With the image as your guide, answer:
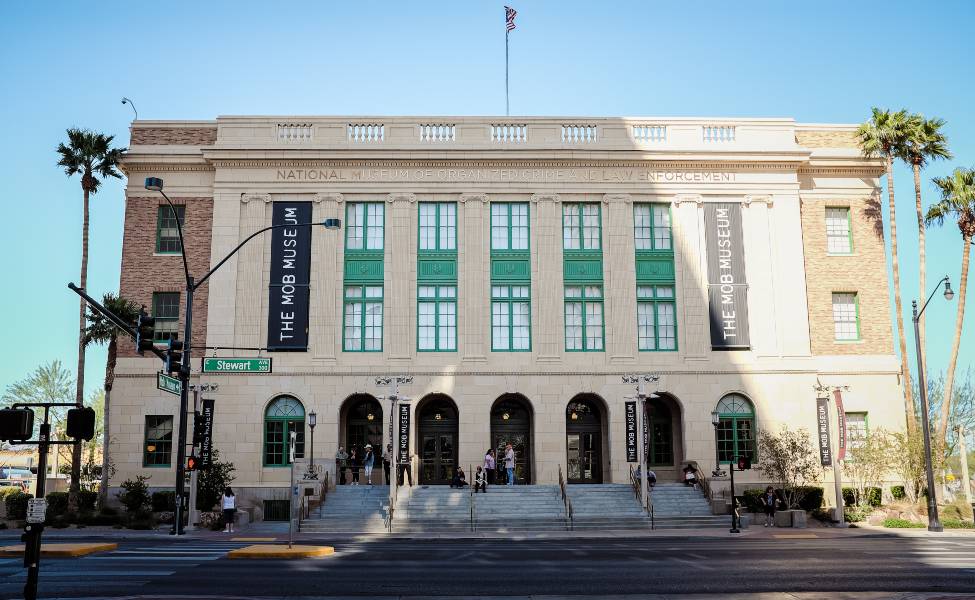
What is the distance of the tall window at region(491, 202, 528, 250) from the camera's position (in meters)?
42.4

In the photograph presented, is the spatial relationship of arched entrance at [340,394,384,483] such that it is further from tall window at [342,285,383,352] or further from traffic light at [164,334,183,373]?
traffic light at [164,334,183,373]

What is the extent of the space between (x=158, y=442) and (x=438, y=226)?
16.3 m

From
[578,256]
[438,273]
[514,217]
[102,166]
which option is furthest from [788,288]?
[102,166]

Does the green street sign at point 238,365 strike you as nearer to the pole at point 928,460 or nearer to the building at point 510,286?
the building at point 510,286

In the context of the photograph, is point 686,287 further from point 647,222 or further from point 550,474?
point 550,474

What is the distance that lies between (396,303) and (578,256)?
8887 millimetres

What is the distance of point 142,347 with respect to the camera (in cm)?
2450

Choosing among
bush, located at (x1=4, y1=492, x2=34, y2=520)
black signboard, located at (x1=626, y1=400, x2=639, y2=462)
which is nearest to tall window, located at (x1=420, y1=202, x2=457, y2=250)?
black signboard, located at (x1=626, y1=400, x2=639, y2=462)

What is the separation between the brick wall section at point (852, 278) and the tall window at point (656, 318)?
264 inches

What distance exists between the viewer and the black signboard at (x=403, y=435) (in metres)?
37.2

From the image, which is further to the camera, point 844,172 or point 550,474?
point 844,172

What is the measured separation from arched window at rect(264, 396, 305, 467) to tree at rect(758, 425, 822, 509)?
20578 millimetres

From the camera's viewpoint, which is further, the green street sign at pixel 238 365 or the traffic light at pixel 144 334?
the green street sign at pixel 238 365

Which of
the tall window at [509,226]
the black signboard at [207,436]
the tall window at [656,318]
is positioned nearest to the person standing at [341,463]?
the black signboard at [207,436]
